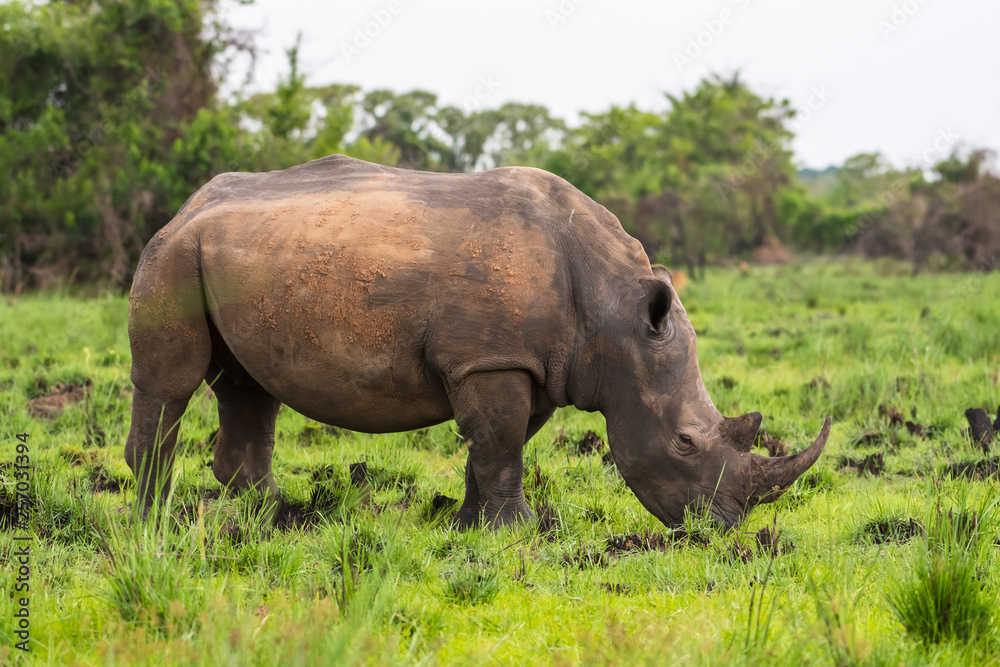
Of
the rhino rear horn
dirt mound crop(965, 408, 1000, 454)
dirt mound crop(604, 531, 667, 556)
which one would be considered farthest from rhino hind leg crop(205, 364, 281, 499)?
dirt mound crop(965, 408, 1000, 454)

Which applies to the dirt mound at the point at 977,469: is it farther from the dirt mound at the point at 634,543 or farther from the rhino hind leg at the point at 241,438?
the rhino hind leg at the point at 241,438

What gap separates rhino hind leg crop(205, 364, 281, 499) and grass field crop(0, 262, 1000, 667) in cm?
18

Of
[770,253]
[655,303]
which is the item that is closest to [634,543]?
[655,303]

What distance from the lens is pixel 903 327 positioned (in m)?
9.62

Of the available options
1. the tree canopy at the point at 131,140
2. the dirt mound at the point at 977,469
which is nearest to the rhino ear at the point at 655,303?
the dirt mound at the point at 977,469

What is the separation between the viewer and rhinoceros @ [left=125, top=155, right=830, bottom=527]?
4027 mm

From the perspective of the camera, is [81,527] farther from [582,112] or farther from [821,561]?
[582,112]

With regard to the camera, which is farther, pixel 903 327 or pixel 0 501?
pixel 903 327

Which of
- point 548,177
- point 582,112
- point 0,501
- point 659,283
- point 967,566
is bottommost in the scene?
point 0,501

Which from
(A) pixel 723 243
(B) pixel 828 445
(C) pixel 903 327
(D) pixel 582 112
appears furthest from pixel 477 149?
(B) pixel 828 445

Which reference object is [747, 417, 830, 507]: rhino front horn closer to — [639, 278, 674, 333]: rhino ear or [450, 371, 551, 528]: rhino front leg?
[639, 278, 674, 333]: rhino ear

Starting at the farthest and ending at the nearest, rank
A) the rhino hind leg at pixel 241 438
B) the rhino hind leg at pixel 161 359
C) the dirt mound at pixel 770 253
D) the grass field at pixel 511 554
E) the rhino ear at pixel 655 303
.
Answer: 1. the dirt mound at pixel 770 253
2. the rhino hind leg at pixel 241 438
3. the rhino hind leg at pixel 161 359
4. the rhino ear at pixel 655 303
5. the grass field at pixel 511 554

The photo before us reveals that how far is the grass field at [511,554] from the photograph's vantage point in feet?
8.86

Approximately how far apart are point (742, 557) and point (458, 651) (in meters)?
1.40
